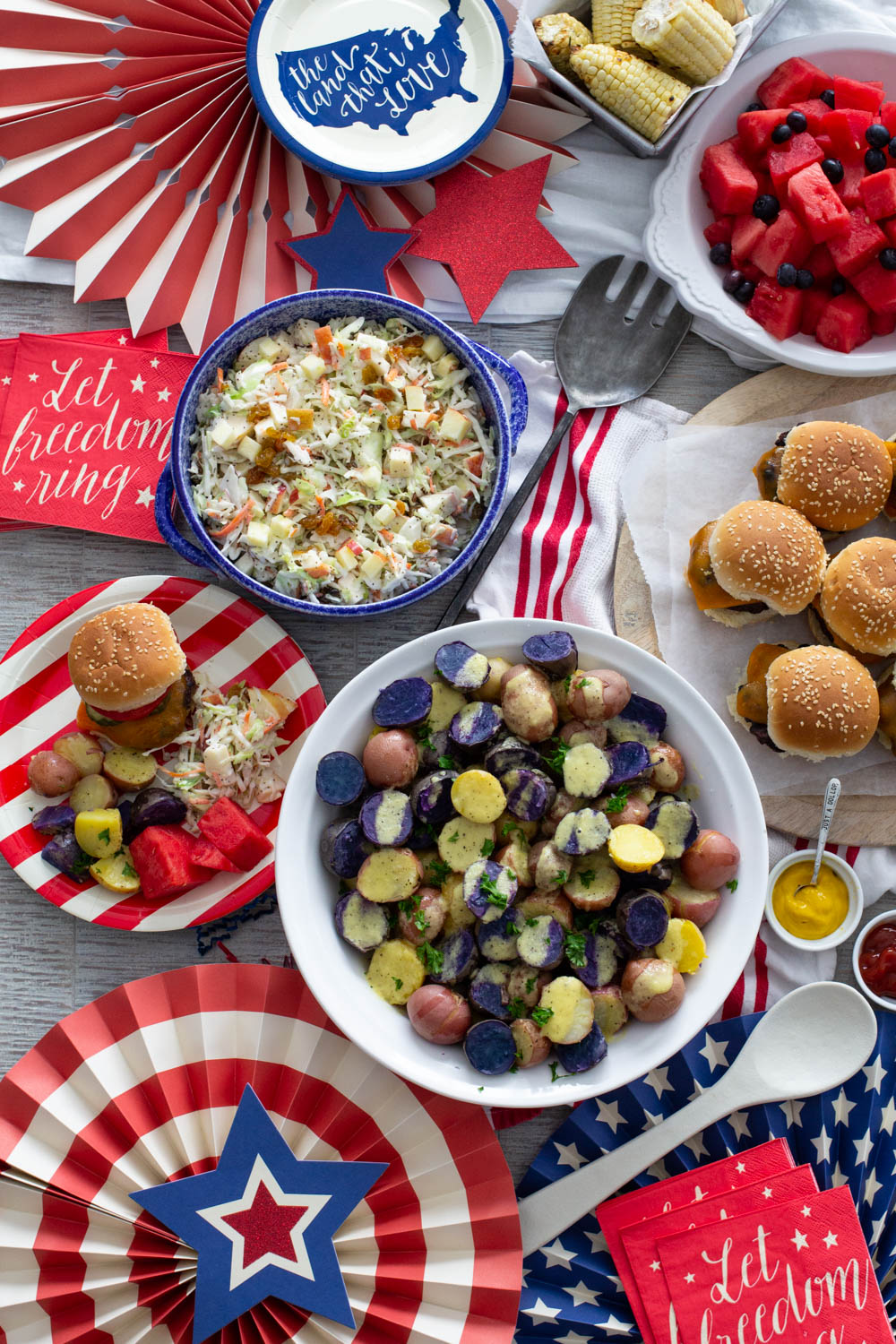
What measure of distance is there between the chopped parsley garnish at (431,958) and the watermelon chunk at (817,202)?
1959mm

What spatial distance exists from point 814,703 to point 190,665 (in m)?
1.55

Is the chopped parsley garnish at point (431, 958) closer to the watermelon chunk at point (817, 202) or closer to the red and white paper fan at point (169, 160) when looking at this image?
the red and white paper fan at point (169, 160)

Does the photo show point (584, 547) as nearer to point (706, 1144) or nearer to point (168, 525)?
point (168, 525)

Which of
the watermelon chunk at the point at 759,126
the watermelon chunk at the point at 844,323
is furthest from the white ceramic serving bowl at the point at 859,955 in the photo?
the watermelon chunk at the point at 759,126

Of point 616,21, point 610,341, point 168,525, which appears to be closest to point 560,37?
point 616,21

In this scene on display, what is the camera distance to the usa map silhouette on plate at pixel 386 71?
2.60 meters

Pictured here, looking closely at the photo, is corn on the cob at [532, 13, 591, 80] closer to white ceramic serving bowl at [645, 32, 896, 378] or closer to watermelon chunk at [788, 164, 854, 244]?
white ceramic serving bowl at [645, 32, 896, 378]

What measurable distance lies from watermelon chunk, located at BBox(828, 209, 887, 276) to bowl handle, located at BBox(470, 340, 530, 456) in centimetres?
85

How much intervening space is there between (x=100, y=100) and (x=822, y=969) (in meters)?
2.88

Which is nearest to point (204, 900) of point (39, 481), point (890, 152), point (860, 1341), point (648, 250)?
point (39, 481)

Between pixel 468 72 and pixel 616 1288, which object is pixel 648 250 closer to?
pixel 468 72

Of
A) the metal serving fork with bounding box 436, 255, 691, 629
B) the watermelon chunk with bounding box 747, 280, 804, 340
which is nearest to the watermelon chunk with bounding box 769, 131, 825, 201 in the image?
the watermelon chunk with bounding box 747, 280, 804, 340

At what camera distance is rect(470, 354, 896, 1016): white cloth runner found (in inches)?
102

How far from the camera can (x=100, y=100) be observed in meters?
2.60
